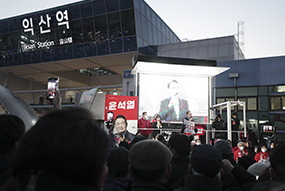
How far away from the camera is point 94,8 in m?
23.7

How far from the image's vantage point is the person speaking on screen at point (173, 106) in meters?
13.0

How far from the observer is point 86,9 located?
24.0 metres

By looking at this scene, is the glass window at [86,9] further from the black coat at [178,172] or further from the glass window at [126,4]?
the black coat at [178,172]

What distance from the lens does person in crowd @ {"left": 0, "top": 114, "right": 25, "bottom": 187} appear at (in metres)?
1.57

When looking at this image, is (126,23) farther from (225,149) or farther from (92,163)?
(92,163)

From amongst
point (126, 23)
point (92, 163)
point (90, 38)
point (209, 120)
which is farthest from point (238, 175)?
point (90, 38)

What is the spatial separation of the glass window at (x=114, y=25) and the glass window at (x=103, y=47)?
0.82m

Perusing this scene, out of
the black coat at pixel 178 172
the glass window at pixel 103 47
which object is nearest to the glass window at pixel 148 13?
the glass window at pixel 103 47

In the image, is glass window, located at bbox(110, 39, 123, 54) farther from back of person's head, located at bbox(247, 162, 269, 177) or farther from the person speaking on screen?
back of person's head, located at bbox(247, 162, 269, 177)

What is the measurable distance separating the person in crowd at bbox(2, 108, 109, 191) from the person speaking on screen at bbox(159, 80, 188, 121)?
12007mm

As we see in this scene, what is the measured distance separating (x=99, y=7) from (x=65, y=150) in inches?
957

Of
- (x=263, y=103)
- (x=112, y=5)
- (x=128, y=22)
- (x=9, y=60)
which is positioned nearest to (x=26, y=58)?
(x=9, y=60)

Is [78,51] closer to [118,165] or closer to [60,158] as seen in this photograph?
[118,165]

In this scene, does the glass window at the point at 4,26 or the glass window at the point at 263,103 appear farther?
the glass window at the point at 4,26
